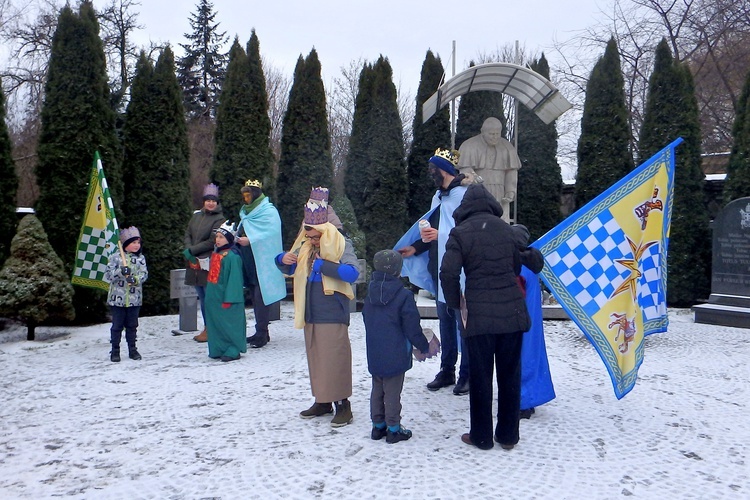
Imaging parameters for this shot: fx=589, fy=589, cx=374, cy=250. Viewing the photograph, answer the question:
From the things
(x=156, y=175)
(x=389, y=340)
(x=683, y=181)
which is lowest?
(x=389, y=340)

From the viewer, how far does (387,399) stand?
4012mm

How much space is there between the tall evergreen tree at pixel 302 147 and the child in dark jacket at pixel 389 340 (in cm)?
805

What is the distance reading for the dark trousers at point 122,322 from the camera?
6492 millimetres

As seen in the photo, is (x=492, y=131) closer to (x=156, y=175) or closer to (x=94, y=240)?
(x=156, y=175)

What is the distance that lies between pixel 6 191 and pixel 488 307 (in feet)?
25.8

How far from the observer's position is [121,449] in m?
3.98

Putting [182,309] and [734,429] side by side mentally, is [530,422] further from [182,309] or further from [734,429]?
[182,309]

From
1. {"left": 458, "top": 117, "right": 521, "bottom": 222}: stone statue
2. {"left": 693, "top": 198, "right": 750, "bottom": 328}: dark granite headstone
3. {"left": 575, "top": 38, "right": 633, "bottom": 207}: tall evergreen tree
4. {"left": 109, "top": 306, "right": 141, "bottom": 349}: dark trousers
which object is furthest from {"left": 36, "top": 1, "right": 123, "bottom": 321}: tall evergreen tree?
{"left": 693, "top": 198, "right": 750, "bottom": 328}: dark granite headstone

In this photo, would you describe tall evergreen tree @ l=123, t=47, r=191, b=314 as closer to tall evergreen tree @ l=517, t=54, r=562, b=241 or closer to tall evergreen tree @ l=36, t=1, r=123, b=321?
Answer: tall evergreen tree @ l=36, t=1, r=123, b=321

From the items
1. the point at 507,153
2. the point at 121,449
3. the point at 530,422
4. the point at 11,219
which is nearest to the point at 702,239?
the point at 507,153

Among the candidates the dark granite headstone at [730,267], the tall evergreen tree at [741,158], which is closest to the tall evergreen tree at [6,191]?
the dark granite headstone at [730,267]

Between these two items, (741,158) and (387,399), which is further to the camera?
(741,158)

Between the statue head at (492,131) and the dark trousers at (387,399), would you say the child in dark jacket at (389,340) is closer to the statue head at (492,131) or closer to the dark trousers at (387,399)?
the dark trousers at (387,399)

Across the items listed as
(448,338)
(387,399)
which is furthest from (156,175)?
(387,399)
